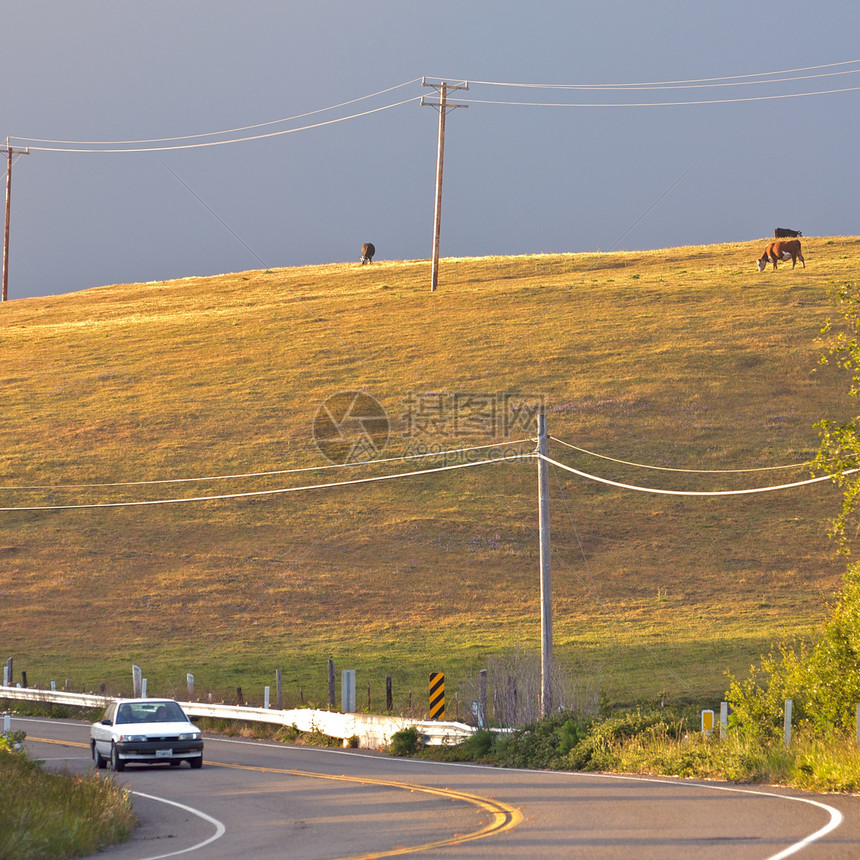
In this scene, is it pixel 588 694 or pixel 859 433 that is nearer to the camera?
pixel 859 433

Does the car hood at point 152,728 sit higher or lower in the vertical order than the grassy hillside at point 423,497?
lower

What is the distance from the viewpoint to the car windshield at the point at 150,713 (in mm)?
22578

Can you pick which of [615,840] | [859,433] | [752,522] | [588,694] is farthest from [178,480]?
[615,840]

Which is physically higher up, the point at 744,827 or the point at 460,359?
the point at 460,359

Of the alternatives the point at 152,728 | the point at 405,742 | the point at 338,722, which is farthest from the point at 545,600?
the point at 152,728

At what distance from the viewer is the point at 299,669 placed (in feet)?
120

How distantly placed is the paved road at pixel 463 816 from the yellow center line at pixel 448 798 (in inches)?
1.0

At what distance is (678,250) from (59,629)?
73608mm

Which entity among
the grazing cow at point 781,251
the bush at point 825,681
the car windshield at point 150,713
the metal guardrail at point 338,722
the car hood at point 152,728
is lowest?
Answer: the metal guardrail at point 338,722

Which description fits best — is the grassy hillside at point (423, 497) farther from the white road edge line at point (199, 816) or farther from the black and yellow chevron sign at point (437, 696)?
the white road edge line at point (199, 816)

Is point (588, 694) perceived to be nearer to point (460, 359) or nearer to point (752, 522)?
point (752, 522)

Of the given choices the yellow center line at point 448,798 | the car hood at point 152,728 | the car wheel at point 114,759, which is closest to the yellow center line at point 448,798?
the yellow center line at point 448,798

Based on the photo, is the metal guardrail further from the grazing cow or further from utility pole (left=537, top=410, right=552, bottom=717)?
the grazing cow

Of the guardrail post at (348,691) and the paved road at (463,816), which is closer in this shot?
the paved road at (463,816)
